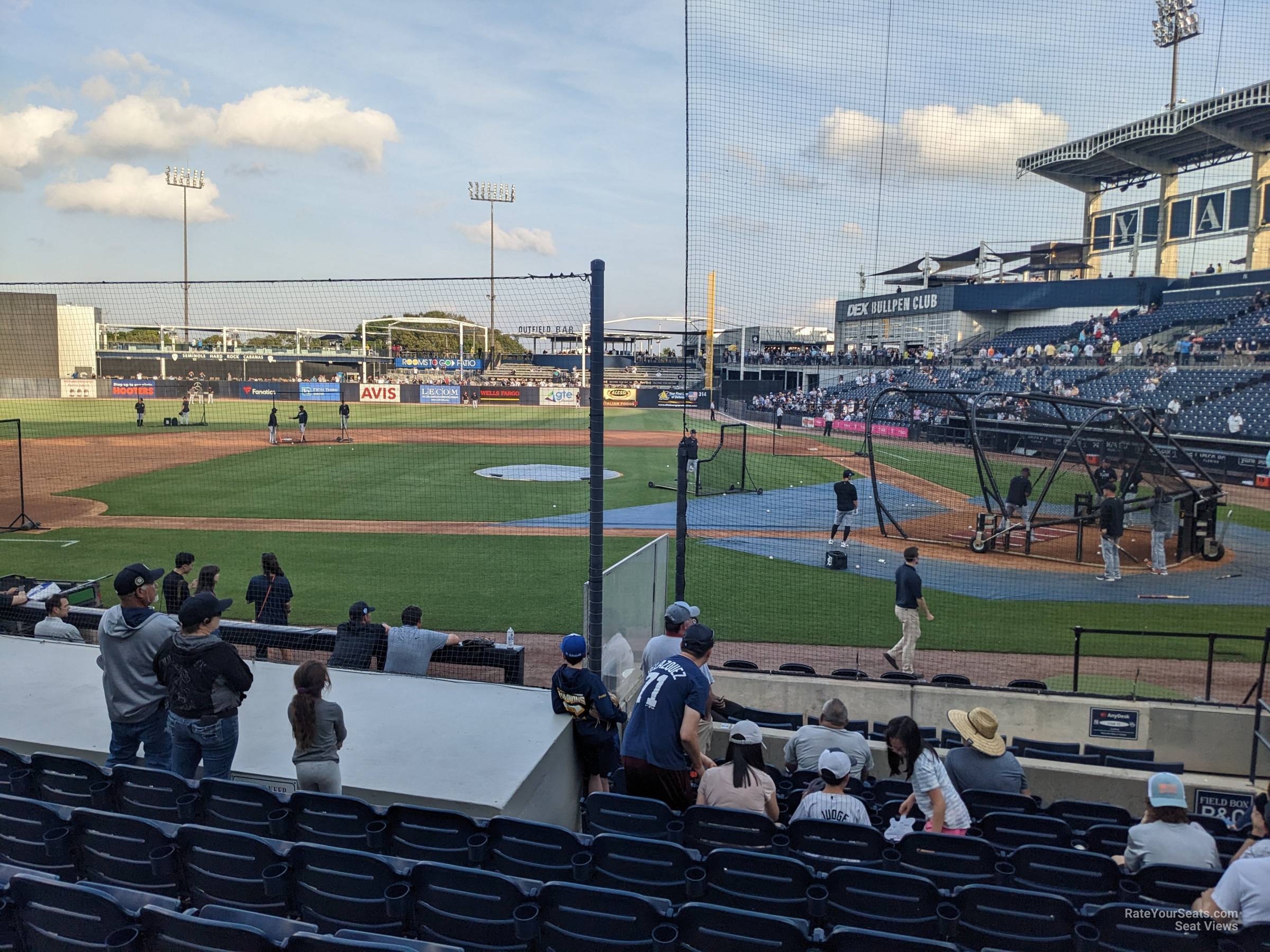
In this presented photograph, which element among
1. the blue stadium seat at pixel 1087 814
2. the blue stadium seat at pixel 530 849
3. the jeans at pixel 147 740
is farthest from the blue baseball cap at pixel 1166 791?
the jeans at pixel 147 740

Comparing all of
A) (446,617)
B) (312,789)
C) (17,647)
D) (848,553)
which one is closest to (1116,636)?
(848,553)

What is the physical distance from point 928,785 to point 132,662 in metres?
4.91

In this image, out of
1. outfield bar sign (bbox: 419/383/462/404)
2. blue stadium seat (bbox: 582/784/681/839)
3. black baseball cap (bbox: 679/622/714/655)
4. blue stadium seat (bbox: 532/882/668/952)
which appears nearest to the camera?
blue stadium seat (bbox: 532/882/668/952)

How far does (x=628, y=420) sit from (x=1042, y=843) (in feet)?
152

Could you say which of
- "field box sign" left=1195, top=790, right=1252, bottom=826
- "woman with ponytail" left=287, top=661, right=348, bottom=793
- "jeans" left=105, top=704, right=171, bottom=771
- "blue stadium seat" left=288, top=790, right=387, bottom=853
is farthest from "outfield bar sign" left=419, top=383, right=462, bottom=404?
"blue stadium seat" left=288, top=790, right=387, bottom=853

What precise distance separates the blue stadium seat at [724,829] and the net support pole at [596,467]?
204 centimetres

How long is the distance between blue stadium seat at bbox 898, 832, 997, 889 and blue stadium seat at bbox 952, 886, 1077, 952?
54cm

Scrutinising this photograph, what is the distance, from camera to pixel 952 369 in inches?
1554

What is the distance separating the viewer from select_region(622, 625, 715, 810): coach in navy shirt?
209 inches

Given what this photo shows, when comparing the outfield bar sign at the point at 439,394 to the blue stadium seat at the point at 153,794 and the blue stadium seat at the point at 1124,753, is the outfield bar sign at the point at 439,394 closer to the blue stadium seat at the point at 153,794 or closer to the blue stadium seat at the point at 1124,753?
the blue stadium seat at the point at 1124,753

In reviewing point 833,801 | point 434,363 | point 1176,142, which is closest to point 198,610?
point 833,801

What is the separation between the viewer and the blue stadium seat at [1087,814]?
5734 mm

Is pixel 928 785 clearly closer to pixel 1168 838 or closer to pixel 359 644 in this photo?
pixel 1168 838

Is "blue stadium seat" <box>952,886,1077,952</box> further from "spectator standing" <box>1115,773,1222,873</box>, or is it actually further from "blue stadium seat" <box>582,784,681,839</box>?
"blue stadium seat" <box>582,784,681,839</box>
